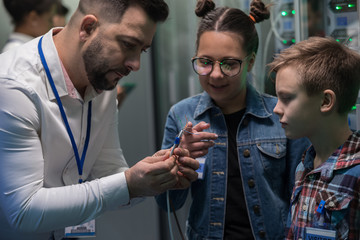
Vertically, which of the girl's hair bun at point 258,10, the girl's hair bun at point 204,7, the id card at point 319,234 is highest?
the girl's hair bun at point 204,7

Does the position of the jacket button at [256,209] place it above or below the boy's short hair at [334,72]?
below

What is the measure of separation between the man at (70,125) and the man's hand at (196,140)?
5 centimetres

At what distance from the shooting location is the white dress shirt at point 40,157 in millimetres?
1174

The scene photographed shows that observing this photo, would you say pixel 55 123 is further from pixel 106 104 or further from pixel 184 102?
pixel 184 102

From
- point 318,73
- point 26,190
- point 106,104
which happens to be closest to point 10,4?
point 106,104

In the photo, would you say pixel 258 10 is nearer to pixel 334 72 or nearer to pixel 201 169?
pixel 334 72

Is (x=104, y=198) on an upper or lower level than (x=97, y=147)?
lower

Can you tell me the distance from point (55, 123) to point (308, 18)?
1046 mm

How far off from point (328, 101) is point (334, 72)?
3.4 inches

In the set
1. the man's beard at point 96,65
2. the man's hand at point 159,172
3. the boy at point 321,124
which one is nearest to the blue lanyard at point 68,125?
the man's beard at point 96,65

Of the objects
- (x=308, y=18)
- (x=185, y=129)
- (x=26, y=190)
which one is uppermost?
(x=308, y=18)

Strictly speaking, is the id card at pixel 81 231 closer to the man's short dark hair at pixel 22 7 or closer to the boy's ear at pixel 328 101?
the boy's ear at pixel 328 101

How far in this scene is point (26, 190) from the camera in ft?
3.84

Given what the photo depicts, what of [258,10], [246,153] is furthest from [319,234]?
[258,10]
